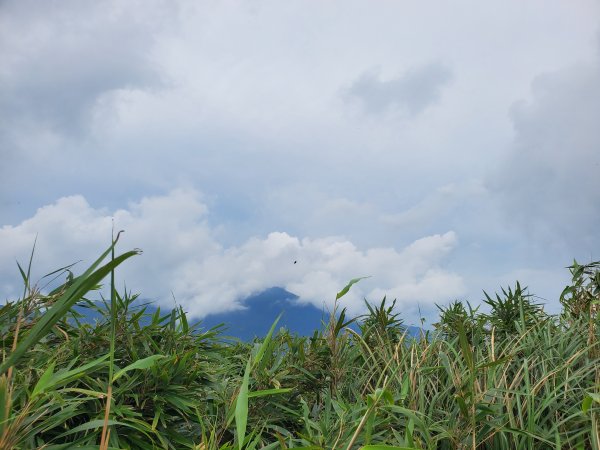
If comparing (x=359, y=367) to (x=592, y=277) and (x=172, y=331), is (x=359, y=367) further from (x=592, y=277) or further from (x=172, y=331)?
(x=592, y=277)

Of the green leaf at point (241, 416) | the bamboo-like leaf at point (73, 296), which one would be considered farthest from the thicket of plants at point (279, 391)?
the bamboo-like leaf at point (73, 296)

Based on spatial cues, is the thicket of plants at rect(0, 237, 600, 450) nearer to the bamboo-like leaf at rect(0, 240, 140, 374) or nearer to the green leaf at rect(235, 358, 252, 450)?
the green leaf at rect(235, 358, 252, 450)

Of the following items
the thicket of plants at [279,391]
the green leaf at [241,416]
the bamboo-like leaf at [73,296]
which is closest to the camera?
the bamboo-like leaf at [73,296]

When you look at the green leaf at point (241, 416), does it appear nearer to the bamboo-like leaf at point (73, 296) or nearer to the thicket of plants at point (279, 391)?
the thicket of plants at point (279, 391)

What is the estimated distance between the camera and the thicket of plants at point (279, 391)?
2.04m

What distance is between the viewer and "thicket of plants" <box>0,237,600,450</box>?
2.04 metres

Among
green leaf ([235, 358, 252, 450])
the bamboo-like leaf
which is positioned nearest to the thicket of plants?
green leaf ([235, 358, 252, 450])

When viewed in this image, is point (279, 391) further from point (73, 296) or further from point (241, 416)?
point (73, 296)

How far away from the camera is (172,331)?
8.68 ft

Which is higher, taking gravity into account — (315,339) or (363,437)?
(315,339)

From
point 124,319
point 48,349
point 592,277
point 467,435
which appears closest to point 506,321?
point 592,277

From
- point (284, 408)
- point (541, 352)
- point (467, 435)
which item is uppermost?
point (541, 352)

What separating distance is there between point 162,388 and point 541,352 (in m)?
2.14

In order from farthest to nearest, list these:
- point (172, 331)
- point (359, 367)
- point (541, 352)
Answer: point (359, 367) < point (541, 352) < point (172, 331)
